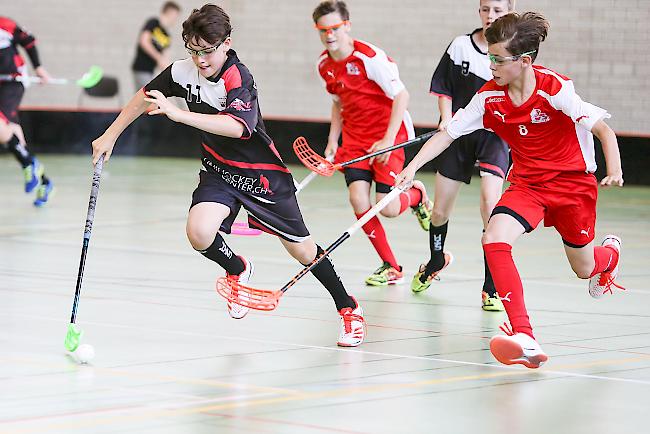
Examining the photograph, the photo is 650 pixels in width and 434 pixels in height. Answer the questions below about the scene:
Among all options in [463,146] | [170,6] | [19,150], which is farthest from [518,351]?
[170,6]

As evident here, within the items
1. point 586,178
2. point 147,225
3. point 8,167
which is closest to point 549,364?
point 586,178

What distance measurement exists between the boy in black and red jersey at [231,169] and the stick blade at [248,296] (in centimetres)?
23

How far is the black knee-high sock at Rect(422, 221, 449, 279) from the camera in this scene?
6.16m

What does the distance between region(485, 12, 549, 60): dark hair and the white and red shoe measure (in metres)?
1.00

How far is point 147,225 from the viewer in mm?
8656

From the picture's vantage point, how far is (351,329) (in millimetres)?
4758

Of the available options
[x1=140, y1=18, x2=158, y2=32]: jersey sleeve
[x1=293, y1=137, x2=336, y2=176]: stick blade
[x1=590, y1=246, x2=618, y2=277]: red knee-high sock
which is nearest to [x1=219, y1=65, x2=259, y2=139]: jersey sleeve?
[x1=293, y1=137, x2=336, y2=176]: stick blade

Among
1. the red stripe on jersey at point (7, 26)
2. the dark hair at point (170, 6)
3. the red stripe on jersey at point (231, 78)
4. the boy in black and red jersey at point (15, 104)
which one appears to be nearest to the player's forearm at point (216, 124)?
the red stripe on jersey at point (231, 78)

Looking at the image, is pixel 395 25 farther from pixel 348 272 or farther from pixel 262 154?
pixel 262 154

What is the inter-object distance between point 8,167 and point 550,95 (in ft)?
33.0

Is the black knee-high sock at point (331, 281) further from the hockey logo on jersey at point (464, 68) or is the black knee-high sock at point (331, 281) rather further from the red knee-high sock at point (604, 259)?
the hockey logo on jersey at point (464, 68)

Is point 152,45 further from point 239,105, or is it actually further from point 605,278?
point 239,105

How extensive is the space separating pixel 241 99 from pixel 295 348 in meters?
0.93

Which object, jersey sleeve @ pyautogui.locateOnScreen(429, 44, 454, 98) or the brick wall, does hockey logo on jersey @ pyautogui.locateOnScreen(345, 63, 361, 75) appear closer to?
jersey sleeve @ pyautogui.locateOnScreen(429, 44, 454, 98)
